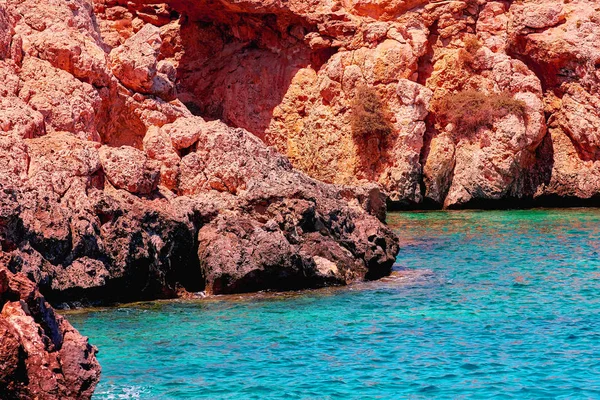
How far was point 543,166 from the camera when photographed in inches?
1526

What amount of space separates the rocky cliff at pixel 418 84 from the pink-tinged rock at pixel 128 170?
19.9 metres

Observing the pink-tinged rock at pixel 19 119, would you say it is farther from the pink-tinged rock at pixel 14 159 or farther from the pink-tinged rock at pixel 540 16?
the pink-tinged rock at pixel 540 16

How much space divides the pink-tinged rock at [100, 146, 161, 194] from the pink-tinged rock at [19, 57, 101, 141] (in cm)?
158

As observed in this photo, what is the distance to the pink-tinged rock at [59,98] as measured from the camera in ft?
63.2

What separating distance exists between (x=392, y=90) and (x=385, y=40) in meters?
2.23

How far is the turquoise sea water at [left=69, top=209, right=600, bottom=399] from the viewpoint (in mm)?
12211

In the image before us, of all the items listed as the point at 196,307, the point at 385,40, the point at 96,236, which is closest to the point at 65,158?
the point at 96,236

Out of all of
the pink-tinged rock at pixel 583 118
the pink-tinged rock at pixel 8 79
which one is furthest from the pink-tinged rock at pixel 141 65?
the pink-tinged rock at pixel 583 118

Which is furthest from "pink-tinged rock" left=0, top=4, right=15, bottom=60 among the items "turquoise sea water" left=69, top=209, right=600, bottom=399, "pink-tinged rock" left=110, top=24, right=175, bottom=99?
"turquoise sea water" left=69, top=209, right=600, bottom=399

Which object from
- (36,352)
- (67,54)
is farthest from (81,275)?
(36,352)

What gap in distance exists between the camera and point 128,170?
58.6 ft

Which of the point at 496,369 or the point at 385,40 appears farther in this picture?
the point at 385,40

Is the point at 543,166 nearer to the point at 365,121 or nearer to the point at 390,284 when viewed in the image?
the point at 365,121

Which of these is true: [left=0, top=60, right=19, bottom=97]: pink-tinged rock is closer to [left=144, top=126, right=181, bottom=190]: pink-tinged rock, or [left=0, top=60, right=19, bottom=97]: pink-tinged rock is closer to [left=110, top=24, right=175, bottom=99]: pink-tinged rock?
[left=110, top=24, right=175, bottom=99]: pink-tinged rock
